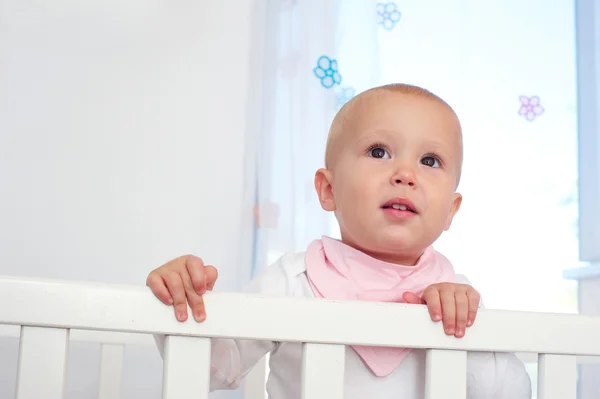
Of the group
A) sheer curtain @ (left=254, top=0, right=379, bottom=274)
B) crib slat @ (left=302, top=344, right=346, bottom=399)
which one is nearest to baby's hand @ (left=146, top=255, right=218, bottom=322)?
crib slat @ (left=302, top=344, right=346, bottom=399)

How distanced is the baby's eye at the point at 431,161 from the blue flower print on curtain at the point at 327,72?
852 mm

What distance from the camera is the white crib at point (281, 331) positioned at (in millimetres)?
603

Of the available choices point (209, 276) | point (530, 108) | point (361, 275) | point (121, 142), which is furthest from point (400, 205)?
point (530, 108)

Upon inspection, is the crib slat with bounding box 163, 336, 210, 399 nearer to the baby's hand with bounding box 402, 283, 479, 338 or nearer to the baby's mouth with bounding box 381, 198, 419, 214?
the baby's hand with bounding box 402, 283, 479, 338

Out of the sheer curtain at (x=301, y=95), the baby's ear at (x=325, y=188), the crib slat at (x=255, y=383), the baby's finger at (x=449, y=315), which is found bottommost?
the crib slat at (x=255, y=383)

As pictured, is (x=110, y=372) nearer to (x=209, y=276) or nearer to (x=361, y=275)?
(x=361, y=275)

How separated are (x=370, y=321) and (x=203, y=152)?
1.17 m

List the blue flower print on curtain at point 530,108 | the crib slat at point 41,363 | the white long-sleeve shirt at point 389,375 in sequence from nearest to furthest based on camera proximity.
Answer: the crib slat at point 41,363
the white long-sleeve shirt at point 389,375
the blue flower print on curtain at point 530,108

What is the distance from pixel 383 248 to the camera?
0.94m

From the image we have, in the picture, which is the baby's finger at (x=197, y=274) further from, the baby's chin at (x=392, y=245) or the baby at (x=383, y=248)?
the baby's chin at (x=392, y=245)

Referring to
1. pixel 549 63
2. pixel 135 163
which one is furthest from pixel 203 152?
pixel 549 63

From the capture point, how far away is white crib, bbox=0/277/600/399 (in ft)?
1.98

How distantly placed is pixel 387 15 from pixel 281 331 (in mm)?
1335

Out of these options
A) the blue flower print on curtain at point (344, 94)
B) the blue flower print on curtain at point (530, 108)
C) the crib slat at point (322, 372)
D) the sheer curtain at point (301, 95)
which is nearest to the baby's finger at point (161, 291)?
the crib slat at point (322, 372)
